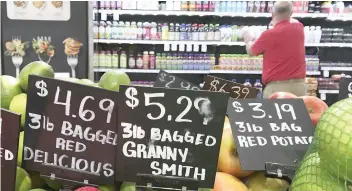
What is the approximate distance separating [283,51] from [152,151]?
2.67 meters

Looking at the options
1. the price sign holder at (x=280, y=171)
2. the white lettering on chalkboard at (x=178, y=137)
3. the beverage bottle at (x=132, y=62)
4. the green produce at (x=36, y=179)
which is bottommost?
the beverage bottle at (x=132, y=62)

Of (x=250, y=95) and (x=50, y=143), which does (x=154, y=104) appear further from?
(x=250, y=95)

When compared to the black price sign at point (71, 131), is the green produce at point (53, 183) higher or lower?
lower

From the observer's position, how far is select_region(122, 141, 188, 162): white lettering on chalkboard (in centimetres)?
94

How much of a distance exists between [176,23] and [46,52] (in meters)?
2.45

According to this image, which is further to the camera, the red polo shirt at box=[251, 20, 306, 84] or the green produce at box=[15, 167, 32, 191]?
the red polo shirt at box=[251, 20, 306, 84]

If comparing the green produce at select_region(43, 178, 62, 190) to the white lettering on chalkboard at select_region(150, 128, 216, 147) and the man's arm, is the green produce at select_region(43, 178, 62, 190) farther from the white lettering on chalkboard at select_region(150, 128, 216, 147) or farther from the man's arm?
the man's arm

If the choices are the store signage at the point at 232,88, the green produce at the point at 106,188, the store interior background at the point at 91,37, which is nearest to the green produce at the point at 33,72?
the green produce at the point at 106,188

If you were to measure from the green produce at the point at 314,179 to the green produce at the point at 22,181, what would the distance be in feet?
2.02

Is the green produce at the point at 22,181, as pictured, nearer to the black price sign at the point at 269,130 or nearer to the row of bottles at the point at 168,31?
the black price sign at the point at 269,130

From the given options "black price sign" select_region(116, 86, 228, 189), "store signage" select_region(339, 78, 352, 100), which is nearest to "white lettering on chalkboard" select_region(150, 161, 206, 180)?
"black price sign" select_region(116, 86, 228, 189)

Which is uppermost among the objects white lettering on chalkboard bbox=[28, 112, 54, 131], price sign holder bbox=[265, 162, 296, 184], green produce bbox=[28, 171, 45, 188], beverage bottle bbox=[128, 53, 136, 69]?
white lettering on chalkboard bbox=[28, 112, 54, 131]

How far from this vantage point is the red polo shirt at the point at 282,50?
336cm

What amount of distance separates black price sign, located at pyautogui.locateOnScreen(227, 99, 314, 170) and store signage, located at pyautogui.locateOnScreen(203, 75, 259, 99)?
15.4 inches
